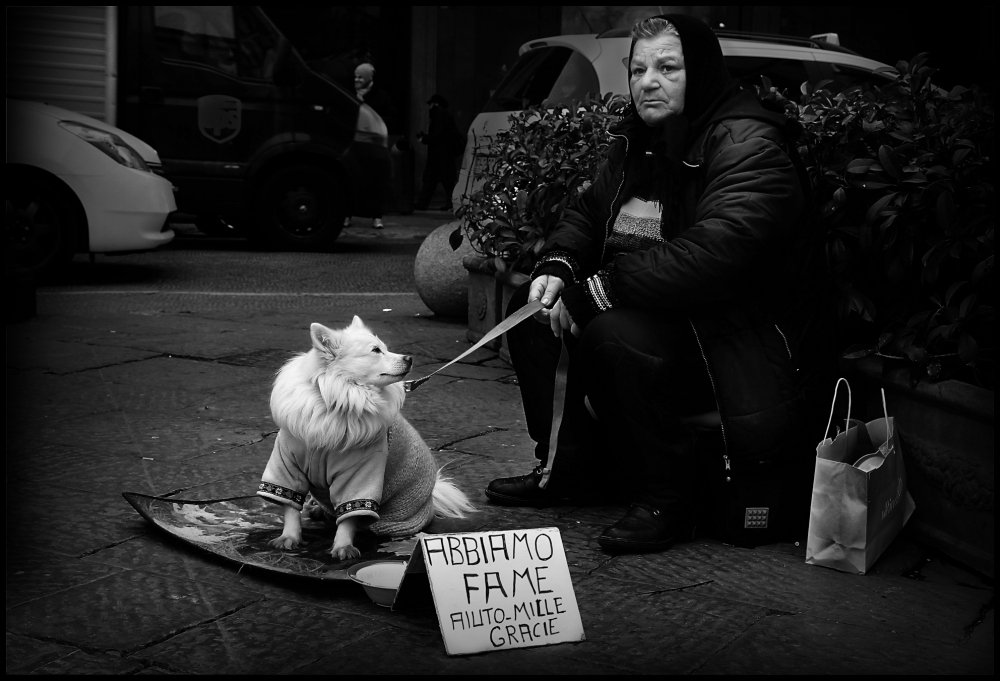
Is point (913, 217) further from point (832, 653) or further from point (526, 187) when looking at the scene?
point (526, 187)

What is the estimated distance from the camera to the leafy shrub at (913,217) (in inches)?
126

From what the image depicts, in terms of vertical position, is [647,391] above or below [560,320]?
below

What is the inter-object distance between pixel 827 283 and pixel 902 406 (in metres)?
0.46

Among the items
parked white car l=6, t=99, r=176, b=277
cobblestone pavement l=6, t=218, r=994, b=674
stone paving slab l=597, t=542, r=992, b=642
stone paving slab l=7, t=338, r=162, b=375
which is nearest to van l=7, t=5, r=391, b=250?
parked white car l=6, t=99, r=176, b=277

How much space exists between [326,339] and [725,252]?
1.18 metres

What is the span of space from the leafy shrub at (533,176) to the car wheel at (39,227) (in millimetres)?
3570

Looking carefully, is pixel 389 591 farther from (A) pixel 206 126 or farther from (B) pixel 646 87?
(A) pixel 206 126

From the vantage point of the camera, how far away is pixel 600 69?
7293 mm

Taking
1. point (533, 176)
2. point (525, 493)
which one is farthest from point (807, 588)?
point (533, 176)

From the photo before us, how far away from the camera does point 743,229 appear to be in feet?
10.3

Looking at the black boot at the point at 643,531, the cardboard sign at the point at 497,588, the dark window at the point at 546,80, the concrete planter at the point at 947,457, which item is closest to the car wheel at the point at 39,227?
→ the dark window at the point at 546,80

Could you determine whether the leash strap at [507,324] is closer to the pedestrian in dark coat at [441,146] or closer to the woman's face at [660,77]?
the woman's face at [660,77]

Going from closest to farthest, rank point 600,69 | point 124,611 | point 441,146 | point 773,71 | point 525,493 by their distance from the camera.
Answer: point 124,611 → point 525,493 → point 600,69 → point 773,71 → point 441,146

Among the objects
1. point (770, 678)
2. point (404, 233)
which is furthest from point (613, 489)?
point (404, 233)
